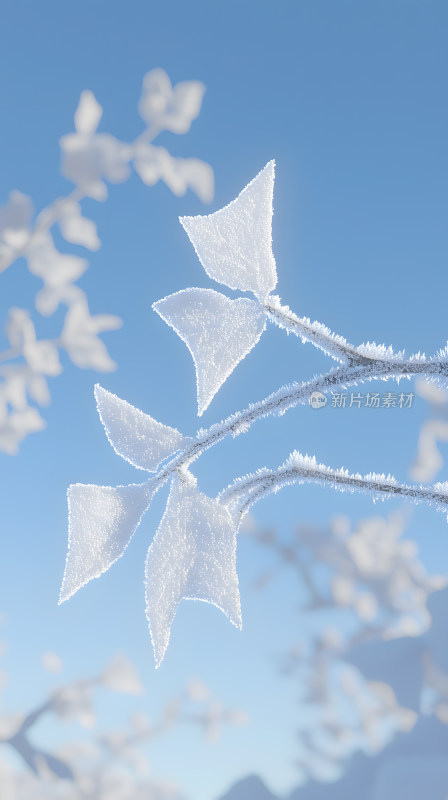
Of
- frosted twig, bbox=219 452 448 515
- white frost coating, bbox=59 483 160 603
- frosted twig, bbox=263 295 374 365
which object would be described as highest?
frosted twig, bbox=263 295 374 365

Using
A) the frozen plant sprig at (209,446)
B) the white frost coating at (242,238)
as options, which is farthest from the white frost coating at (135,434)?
the white frost coating at (242,238)

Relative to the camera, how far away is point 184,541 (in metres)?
0.42

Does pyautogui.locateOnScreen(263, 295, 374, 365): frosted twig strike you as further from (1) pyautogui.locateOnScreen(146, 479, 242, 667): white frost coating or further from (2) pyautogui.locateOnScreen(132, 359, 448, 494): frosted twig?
(1) pyautogui.locateOnScreen(146, 479, 242, 667): white frost coating

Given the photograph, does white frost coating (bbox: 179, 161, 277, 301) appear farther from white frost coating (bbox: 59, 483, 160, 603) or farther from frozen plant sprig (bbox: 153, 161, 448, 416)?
white frost coating (bbox: 59, 483, 160, 603)

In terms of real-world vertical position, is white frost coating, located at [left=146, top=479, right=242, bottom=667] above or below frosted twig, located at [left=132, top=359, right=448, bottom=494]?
below

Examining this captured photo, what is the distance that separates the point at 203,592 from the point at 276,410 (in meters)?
0.13

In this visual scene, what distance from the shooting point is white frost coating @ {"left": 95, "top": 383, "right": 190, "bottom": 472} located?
0.42 metres

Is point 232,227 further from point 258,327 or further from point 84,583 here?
point 84,583

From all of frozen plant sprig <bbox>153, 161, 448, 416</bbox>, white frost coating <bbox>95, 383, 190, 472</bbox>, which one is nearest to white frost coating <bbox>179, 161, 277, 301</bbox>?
frozen plant sprig <bbox>153, 161, 448, 416</bbox>

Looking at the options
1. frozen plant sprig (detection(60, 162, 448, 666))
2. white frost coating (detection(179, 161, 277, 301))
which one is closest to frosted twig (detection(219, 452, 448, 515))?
frozen plant sprig (detection(60, 162, 448, 666))

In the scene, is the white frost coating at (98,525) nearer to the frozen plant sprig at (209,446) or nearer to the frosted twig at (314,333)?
the frozen plant sprig at (209,446)

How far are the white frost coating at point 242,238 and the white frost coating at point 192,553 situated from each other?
0.46 feet

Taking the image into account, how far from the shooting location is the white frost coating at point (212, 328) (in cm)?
41

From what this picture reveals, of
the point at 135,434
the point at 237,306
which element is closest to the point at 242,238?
the point at 237,306
